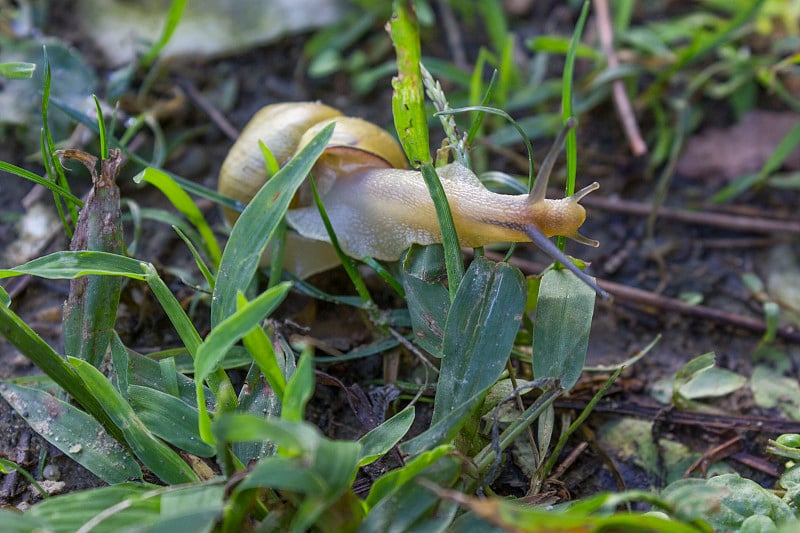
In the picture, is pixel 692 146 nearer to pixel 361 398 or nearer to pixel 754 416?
pixel 754 416

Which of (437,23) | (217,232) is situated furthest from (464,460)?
(437,23)

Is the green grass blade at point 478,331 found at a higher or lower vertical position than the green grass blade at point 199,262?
lower

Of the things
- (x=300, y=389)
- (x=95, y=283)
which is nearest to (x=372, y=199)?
(x=95, y=283)

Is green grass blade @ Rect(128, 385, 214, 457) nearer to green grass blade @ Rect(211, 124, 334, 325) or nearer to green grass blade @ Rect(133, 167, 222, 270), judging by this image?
green grass blade @ Rect(211, 124, 334, 325)

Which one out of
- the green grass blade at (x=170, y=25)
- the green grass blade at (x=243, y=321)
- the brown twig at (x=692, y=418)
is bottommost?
the brown twig at (x=692, y=418)

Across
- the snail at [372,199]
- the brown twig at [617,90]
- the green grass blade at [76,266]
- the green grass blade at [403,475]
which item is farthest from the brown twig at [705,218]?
the green grass blade at [76,266]

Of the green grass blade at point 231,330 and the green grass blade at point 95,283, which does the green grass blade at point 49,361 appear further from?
the green grass blade at point 231,330

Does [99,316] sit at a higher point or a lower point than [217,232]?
higher
